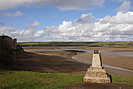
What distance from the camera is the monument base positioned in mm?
9719

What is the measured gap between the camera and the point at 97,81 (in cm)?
974

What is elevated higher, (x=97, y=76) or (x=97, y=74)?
(x=97, y=74)

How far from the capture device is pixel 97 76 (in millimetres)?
10039

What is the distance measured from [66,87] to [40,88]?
168cm

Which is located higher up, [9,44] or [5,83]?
[9,44]

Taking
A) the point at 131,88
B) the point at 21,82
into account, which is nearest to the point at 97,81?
the point at 131,88

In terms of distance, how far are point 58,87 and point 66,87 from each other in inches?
20.7

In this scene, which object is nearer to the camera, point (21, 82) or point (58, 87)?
point (58, 87)

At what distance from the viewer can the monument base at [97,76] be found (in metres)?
9.72

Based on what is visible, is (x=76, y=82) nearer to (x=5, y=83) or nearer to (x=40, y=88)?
(x=40, y=88)

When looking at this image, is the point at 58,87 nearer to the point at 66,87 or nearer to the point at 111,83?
the point at 66,87

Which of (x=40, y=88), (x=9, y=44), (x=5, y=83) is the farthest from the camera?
(x=9, y=44)

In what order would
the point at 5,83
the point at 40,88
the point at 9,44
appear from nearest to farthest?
the point at 40,88 < the point at 5,83 < the point at 9,44

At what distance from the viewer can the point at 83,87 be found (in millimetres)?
8922
